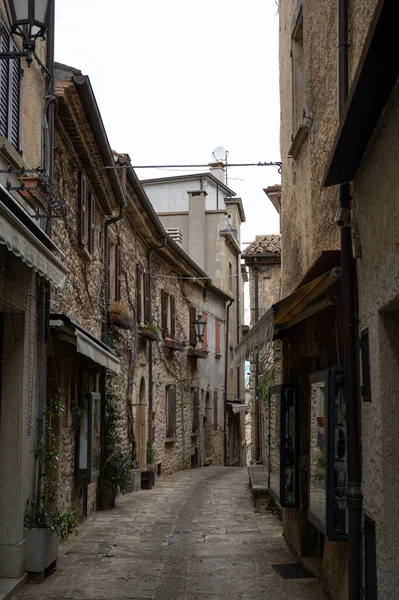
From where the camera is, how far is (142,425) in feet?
59.0

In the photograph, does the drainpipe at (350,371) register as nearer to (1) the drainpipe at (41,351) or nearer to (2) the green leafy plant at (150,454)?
(1) the drainpipe at (41,351)

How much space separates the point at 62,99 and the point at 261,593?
20.3ft

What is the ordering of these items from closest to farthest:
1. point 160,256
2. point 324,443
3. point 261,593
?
point 324,443 → point 261,593 → point 160,256

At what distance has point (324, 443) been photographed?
596 centimetres

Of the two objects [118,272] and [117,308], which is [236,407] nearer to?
[118,272]

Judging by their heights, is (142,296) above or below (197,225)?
below

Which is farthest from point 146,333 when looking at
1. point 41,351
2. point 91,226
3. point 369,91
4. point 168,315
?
point 369,91

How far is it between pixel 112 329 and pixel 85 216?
2.89m

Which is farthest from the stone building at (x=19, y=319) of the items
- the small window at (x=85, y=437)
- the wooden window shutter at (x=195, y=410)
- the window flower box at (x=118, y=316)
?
the wooden window shutter at (x=195, y=410)

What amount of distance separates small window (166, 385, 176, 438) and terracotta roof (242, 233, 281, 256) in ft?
16.1

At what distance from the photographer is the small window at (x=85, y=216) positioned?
1139 cm

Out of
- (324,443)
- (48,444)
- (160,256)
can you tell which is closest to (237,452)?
(160,256)

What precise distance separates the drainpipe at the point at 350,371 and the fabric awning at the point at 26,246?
2341mm

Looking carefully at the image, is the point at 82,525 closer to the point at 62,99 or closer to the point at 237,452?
Answer: the point at 62,99
